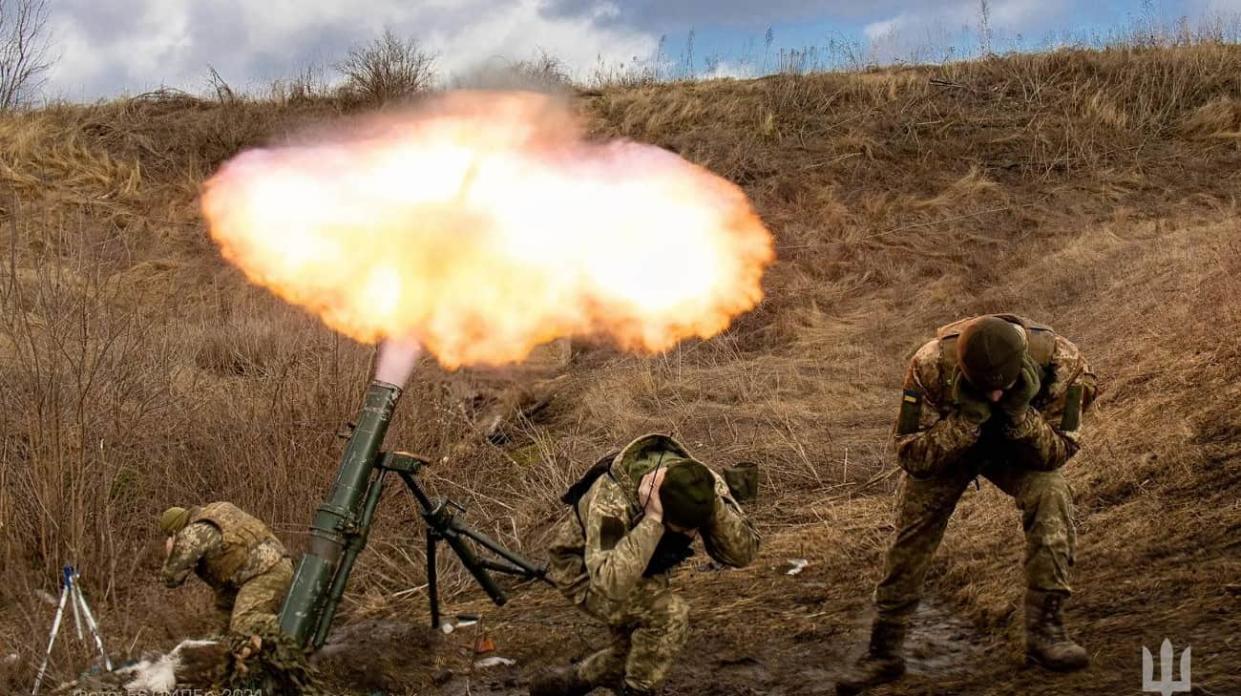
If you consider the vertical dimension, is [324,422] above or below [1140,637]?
above

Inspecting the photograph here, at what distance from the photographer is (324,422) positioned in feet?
28.1

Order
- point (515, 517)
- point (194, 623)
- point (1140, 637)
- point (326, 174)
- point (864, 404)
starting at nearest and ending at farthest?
point (1140, 637) → point (194, 623) → point (326, 174) → point (515, 517) → point (864, 404)

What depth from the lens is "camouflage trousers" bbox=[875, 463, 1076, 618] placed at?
481 centimetres

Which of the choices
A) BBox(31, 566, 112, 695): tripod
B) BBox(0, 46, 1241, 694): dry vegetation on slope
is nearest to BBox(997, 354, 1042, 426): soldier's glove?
BBox(0, 46, 1241, 694): dry vegetation on slope

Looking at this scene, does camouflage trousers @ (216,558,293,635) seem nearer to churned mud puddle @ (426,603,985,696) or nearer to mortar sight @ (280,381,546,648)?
mortar sight @ (280,381,546,648)

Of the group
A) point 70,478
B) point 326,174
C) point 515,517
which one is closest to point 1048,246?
point 515,517

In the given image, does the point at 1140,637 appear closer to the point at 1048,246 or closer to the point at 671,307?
the point at 671,307

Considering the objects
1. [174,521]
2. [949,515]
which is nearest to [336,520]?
[174,521]

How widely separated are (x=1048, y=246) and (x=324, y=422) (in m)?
11.3

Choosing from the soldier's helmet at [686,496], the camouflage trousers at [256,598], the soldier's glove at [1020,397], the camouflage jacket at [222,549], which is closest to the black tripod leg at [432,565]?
the camouflage trousers at [256,598]

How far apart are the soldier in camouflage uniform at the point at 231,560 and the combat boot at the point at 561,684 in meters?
1.28

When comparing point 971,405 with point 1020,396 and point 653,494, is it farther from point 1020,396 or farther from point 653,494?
point 653,494

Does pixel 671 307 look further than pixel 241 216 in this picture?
Yes

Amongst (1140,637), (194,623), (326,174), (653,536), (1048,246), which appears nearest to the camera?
(653,536)
